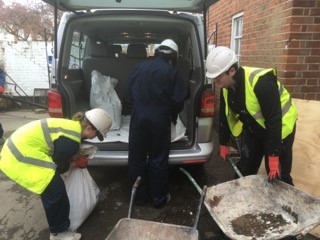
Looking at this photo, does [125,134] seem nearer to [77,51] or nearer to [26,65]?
[77,51]

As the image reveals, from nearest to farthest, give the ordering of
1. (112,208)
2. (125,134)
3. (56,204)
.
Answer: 1. (56,204)
2. (112,208)
3. (125,134)

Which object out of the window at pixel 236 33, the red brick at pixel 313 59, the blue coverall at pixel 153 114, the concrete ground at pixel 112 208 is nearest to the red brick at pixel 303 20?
the red brick at pixel 313 59

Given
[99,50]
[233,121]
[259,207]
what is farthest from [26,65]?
[259,207]

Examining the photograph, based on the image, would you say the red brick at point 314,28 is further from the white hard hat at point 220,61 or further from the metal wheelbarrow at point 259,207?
the metal wheelbarrow at point 259,207

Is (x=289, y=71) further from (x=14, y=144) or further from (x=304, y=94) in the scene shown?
(x=14, y=144)

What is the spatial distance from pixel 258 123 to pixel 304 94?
4.60 feet

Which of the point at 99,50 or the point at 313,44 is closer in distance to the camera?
the point at 313,44

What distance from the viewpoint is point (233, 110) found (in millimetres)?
2869

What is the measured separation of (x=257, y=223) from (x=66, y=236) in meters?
1.75

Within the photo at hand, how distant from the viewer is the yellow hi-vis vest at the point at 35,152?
2.64m

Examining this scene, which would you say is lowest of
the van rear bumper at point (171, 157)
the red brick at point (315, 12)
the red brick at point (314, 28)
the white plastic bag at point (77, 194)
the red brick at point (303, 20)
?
the white plastic bag at point (77, 194)

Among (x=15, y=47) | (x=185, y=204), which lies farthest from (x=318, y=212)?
(x=15, y=47)

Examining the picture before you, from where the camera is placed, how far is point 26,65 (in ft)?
33.6

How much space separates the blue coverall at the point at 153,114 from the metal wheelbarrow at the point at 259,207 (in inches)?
30.2
